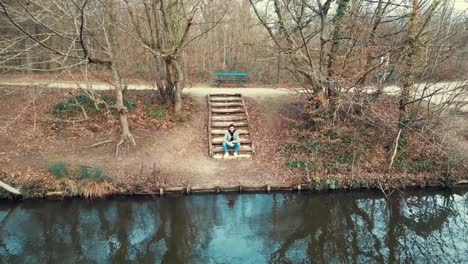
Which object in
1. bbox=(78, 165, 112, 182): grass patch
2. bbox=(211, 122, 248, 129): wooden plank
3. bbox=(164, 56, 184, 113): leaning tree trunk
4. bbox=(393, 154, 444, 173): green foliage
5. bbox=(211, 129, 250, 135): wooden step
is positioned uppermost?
bbox=(164, 56, 184, 113): leaning tree trunk

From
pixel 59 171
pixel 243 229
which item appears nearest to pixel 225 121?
pixel 243 229

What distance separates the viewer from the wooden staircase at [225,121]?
13484 millimetres

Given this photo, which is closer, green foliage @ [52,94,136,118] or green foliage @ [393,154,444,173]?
green foliage @ [393,154,444,173]

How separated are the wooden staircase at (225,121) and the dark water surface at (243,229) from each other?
7.83 ft

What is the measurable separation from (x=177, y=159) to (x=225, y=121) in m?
2.99

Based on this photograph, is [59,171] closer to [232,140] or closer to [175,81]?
[232,140]

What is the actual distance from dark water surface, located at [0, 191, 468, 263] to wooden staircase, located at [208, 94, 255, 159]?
2.39 meters

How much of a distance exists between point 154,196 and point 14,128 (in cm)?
639

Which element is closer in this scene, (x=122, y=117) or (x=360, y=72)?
(x=360, y=72)

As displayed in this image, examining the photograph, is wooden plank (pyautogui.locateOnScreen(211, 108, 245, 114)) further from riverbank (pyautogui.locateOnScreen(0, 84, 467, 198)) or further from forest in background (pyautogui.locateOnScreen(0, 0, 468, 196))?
forest in background (pyautogui.locateOnScreen(0, 0, 468, 196))

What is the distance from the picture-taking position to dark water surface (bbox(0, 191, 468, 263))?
28.3ft

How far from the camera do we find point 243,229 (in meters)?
9.72

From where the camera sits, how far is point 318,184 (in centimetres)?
1181

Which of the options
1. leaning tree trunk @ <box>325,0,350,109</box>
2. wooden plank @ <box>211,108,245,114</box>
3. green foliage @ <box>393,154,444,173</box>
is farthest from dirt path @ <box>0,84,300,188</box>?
green foliage @ <box>393,154,444,173</box>
